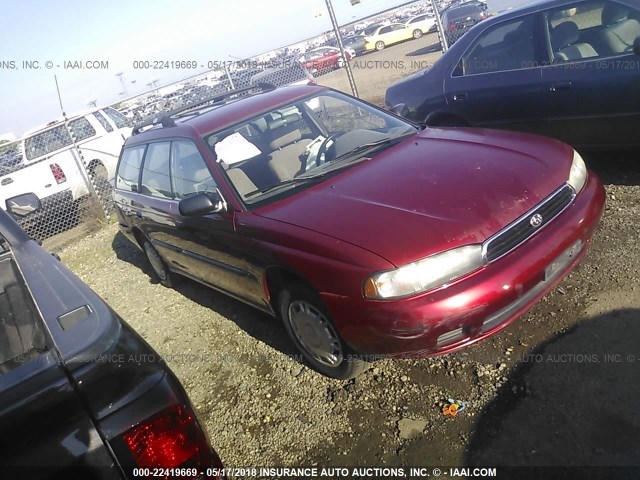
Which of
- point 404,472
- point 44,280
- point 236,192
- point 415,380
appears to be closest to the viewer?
point 44,280

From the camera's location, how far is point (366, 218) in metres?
2.67

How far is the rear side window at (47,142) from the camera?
9.44 meters

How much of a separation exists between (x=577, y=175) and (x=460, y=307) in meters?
1.32

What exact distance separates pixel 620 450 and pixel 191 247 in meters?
3.10

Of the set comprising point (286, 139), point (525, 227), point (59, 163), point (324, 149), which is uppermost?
point (59, 163)

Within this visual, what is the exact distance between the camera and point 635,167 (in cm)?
457

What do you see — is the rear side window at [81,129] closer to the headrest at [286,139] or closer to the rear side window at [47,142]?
Result: the rear side window at [47,142]

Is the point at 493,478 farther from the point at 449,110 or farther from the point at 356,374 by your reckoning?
the point at 449,110

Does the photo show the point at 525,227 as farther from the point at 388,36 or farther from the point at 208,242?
the point at 388,36

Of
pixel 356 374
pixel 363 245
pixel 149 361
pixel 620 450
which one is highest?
pixel 149 361

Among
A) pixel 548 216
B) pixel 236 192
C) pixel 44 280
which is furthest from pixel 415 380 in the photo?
pixel 44 280

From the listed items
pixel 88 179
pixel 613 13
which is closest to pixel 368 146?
pixel 613 13

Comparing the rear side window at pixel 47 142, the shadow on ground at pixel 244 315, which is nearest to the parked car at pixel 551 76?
the shadow on ground at pixel 244 315

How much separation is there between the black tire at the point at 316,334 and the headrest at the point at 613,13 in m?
3.63
